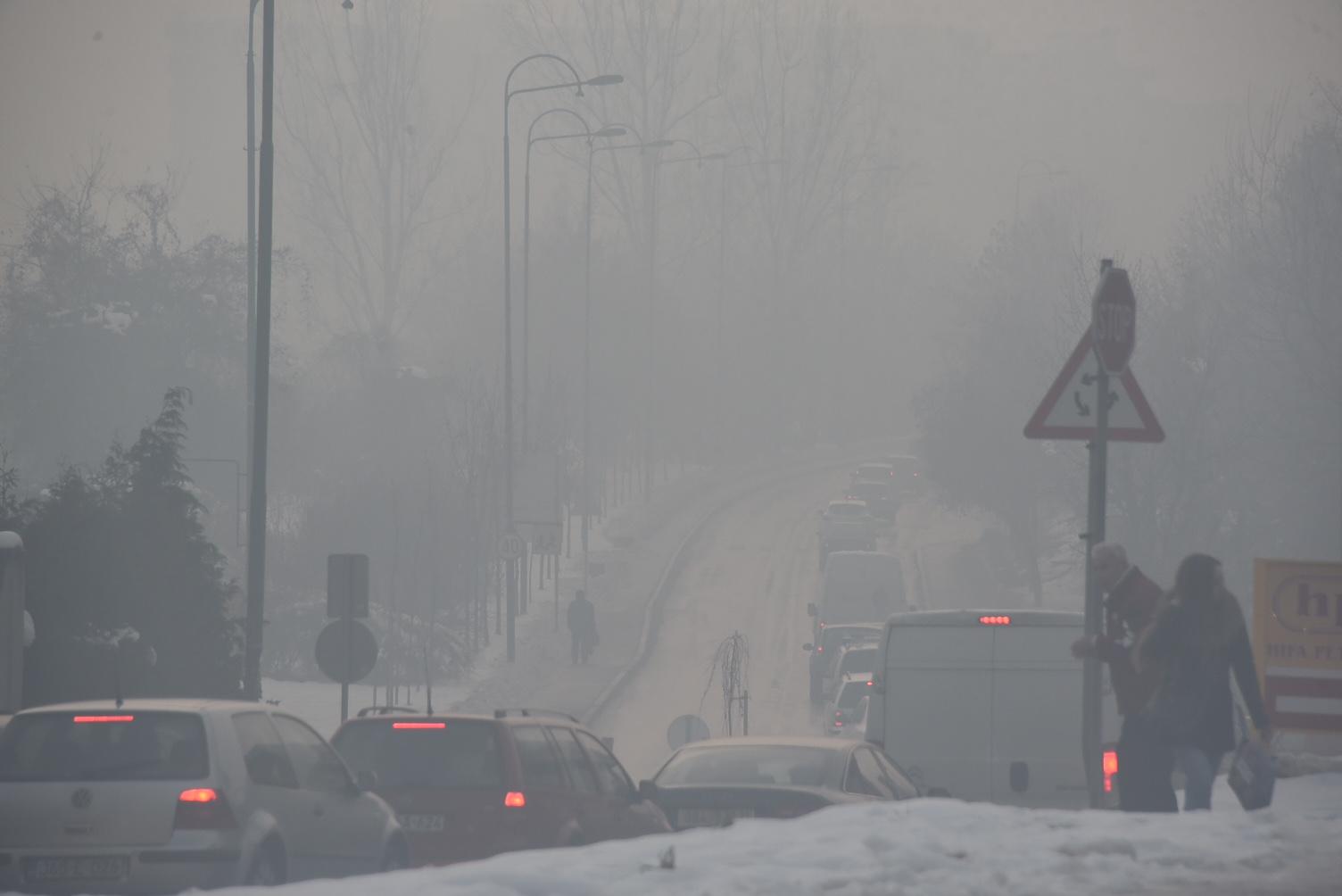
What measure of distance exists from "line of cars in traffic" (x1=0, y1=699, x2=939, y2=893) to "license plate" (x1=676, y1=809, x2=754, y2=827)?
13 millimetres

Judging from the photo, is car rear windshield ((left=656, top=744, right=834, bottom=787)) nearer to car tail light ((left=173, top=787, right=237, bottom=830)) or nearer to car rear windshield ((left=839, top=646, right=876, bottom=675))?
car tail light ((left=173, top=787, right=237, bottom=830))

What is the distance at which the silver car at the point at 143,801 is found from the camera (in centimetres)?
977

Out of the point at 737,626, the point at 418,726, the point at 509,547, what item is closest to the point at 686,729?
the point at 418,726

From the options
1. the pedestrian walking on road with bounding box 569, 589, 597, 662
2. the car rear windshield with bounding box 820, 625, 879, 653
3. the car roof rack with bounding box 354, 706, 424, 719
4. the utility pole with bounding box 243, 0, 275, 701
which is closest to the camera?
the car roof rack with bounding box 354, 706, 424, 719

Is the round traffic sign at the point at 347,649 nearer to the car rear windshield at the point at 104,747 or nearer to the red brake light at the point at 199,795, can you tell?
the car rear windshield at the point at 104,747

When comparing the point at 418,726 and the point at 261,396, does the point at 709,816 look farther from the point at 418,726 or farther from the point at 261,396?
the point at 261,396

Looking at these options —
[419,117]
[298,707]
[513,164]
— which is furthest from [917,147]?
[298,707]

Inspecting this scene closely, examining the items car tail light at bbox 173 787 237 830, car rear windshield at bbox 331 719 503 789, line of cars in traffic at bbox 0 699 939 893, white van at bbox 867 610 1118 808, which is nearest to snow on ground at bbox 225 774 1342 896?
car tail light at bbox 173 787 237 830

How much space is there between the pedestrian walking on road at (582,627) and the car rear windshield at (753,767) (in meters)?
33.2

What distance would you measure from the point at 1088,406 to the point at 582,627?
37.8m

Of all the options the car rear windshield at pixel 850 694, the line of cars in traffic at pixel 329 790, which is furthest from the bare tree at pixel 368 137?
the line of cars in traffic at pixel 329 790

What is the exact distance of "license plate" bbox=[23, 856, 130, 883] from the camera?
31.9ft

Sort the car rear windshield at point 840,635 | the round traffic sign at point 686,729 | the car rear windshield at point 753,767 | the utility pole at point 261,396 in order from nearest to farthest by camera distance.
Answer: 1. the car rear windshield at point 753,767
2. the utility pole at point 261,396
3. the round traffic sign at point 686,729
4. the car rear windshield at point 840,635

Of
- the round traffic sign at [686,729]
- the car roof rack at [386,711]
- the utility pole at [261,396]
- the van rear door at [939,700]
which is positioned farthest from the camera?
the round traffic sign at [686,729]
